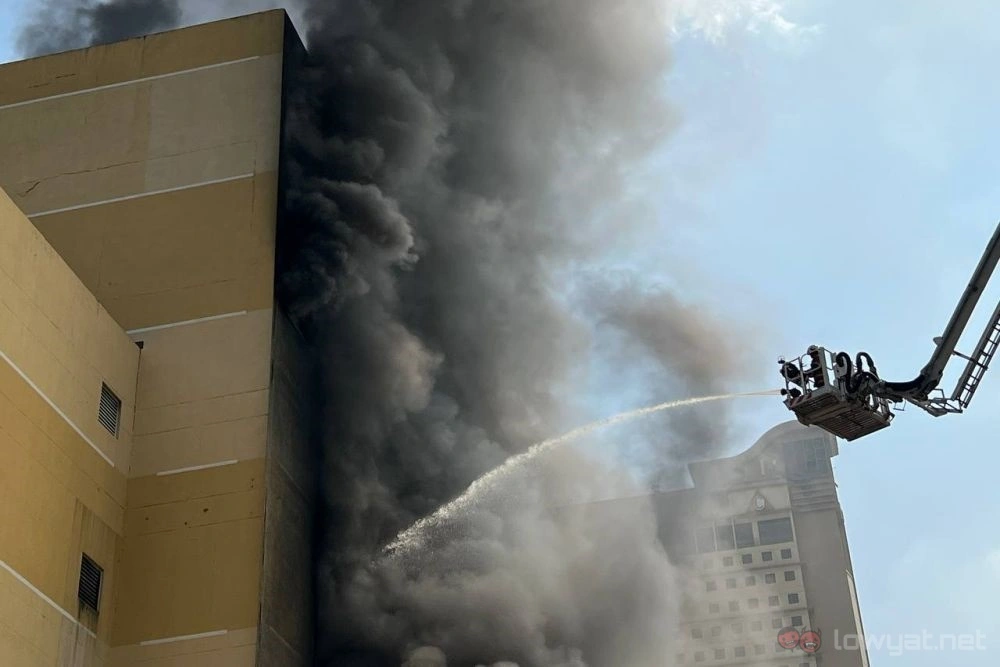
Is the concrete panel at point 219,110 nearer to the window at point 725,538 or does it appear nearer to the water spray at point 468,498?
the water spray at point 468,498

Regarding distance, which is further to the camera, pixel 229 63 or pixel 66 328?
pixel 229 63

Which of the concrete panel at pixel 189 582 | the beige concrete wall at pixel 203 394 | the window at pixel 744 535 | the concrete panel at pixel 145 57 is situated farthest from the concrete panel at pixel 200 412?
the window at pixel 744 535

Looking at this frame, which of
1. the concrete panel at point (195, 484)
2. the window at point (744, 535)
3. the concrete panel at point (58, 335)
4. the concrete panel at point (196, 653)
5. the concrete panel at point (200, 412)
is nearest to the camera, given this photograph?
the concrete panel at point (58, 335)

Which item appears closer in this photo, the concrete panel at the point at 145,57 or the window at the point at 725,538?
the concrete panel at the point at 145,57

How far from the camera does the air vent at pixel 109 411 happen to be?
2402 cm

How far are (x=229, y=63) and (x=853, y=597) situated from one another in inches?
1739

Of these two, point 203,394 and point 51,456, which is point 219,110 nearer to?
point 203,394

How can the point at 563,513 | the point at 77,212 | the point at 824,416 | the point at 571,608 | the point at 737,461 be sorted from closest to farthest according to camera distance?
the point at 824,416, the point at 77,212, the point at 571,608, the point at 563,513, the point at 737,461

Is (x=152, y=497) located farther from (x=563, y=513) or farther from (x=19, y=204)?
(x=563, y=513)

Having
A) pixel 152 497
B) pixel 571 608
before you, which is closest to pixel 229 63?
pixel 152 497

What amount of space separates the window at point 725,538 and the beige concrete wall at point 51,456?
3742cm

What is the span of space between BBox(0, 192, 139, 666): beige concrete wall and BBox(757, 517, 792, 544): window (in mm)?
41206

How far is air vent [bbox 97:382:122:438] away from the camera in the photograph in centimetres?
2402

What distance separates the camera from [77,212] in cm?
2764
